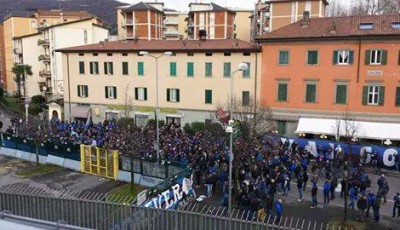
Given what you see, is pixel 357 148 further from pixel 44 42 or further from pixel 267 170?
pixel 44 42

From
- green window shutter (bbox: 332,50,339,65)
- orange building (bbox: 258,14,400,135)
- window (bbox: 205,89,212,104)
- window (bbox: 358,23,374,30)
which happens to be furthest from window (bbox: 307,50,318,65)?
window (bbox: 205,89,212,104)

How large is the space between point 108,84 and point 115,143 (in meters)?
16.6

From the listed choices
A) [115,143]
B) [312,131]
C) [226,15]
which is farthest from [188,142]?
[226,15]

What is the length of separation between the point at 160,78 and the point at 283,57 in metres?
12.7

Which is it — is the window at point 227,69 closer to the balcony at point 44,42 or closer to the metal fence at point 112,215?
the metal fence at point 112,215

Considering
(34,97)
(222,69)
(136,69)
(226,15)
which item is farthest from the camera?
(226,15)

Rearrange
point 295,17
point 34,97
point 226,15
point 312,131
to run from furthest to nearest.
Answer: point 226,15 → point 34,97 → point 295,17 → point 312,131

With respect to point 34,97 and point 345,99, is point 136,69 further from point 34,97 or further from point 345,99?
point 34,97

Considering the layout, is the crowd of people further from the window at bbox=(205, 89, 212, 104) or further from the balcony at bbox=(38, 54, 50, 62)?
the balcony at bbox=(38, 54, 50, 62)

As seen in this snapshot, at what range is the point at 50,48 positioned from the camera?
2493 inches

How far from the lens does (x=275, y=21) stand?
63031 mm

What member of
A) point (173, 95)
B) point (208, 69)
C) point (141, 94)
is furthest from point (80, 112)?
point (208, 69)

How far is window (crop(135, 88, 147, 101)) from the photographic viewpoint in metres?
42.7

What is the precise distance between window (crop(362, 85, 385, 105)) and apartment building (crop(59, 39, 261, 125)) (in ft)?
30.5
